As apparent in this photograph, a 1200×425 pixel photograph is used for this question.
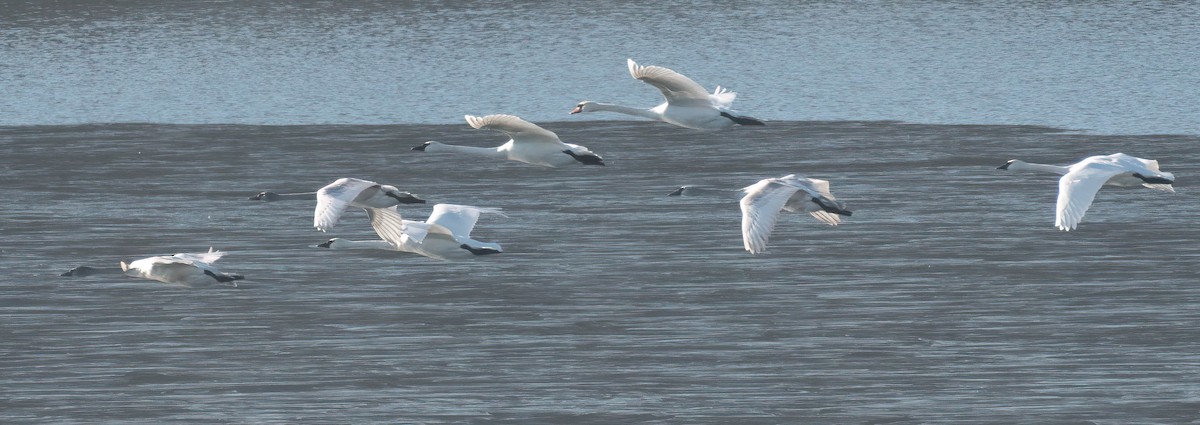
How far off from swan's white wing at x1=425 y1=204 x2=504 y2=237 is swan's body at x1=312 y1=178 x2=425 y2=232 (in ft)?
4.09

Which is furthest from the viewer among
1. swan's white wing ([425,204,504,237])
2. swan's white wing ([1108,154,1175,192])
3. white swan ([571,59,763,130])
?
swan's white wing ([425,204,504,237])

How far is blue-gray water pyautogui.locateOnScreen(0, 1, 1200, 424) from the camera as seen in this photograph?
1566cm

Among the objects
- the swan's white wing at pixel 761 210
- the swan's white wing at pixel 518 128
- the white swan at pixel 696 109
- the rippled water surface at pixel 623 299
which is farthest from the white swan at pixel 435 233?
the swan's white wing at pixel 761 210

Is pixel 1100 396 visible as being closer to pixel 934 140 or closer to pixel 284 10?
pixel 934 140

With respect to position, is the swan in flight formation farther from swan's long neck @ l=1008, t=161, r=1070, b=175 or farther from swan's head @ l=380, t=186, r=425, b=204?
swan's long neck @ l=1008, t=161, r=1070, b=175

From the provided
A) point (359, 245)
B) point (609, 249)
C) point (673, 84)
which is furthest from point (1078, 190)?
point (609, 249)

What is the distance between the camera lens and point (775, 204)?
1473 cm

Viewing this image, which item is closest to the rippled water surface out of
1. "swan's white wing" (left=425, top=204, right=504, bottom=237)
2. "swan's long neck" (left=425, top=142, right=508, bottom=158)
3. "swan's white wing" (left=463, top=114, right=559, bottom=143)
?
"swan's white wing" (left=425, top=204, right=504, bottom=237)

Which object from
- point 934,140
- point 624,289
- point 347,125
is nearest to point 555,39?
point 347,125

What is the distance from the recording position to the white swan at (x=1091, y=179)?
14203 millimetres

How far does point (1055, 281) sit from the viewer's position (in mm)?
19141

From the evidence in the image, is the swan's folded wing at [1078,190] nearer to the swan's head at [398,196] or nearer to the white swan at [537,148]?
the white swan at [537,148]

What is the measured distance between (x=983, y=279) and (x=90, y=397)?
8134mm

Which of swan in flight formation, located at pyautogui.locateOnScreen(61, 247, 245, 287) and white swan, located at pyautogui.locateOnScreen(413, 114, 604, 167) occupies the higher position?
white swan, located at pyautogui.locateOnScreen(413, 114, 604, 167)
